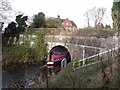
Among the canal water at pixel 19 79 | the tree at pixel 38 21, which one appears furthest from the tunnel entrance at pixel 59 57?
the tree at pixel 38 21

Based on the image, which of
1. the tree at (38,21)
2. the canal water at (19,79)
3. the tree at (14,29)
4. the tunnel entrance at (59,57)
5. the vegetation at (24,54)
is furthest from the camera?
the tree at (38,21)

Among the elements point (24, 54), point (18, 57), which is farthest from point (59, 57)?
point (18, 57)

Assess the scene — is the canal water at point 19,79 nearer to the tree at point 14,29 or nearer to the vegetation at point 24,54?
Result: the vegetation at point 24,54

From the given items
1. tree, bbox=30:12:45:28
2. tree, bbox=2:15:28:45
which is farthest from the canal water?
tree, bbox=30:12:45:28

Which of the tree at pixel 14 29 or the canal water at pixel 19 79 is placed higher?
the tree at pixel 14 29

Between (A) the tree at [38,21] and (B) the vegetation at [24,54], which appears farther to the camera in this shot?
(A) the tree at [38,21]

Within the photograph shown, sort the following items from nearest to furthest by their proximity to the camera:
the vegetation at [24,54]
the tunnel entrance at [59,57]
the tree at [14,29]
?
the tunnel entrance at [59,57]
the vegetation at [24,54]
the tree at [14,29]

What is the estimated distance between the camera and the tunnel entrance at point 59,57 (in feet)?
75.3

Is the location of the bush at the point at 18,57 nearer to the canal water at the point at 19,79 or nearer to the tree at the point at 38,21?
the canal water at the point at 19,79

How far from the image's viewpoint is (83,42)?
80.1 ft

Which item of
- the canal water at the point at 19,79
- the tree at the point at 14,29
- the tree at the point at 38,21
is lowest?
the canal water at the point at 19,79

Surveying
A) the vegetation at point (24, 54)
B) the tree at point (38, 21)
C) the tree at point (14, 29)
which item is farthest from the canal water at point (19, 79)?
the tree at point (38, 21)

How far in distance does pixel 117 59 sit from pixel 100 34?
16.0 meters

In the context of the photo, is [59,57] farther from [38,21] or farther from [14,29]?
[38,21]
